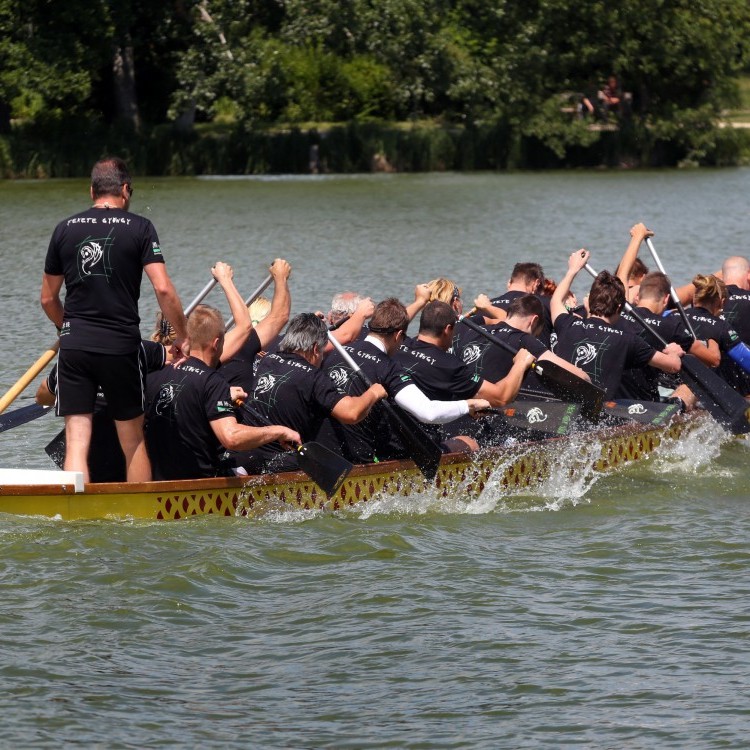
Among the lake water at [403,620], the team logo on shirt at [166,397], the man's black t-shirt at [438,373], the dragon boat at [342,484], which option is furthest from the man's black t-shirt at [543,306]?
the team logo on shirt at [166,397]

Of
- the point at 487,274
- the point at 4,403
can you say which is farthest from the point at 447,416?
the point at 487,274

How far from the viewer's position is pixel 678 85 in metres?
46.7

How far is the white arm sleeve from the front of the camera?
30.0 feet

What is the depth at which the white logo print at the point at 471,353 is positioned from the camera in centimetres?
1030

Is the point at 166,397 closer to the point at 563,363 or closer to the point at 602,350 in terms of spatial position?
the point at 563,363

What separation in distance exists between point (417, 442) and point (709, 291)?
3601 mm

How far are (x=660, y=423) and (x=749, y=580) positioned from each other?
293 cm

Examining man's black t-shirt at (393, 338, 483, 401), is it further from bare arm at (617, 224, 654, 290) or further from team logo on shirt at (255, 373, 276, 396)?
bare arm at (617, 224, 654, 290)

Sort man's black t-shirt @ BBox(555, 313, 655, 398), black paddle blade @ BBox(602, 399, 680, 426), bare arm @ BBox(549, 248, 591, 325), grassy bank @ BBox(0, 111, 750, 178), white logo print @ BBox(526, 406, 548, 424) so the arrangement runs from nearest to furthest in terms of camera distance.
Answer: white logo print @ BBox(526, 406, 548, 424), man's black t-shirt @ BBox(555, 313, 655, 398), black paddle blade @ BBox(602, 399, 680, 426), bare arm @ BBox(549, 248, 591, 325), grassy bank @ BBox(0, 111, 750, 178)

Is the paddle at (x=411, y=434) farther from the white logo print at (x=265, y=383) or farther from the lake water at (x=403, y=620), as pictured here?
the white logo print at (x=265, y=383)

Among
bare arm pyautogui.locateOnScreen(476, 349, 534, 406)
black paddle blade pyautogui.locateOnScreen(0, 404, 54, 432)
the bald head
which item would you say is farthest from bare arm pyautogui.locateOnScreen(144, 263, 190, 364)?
the bald head

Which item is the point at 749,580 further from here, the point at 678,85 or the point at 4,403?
the point at 678,85

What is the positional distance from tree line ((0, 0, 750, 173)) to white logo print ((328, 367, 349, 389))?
101 ft

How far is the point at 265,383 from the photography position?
28.7 feet
